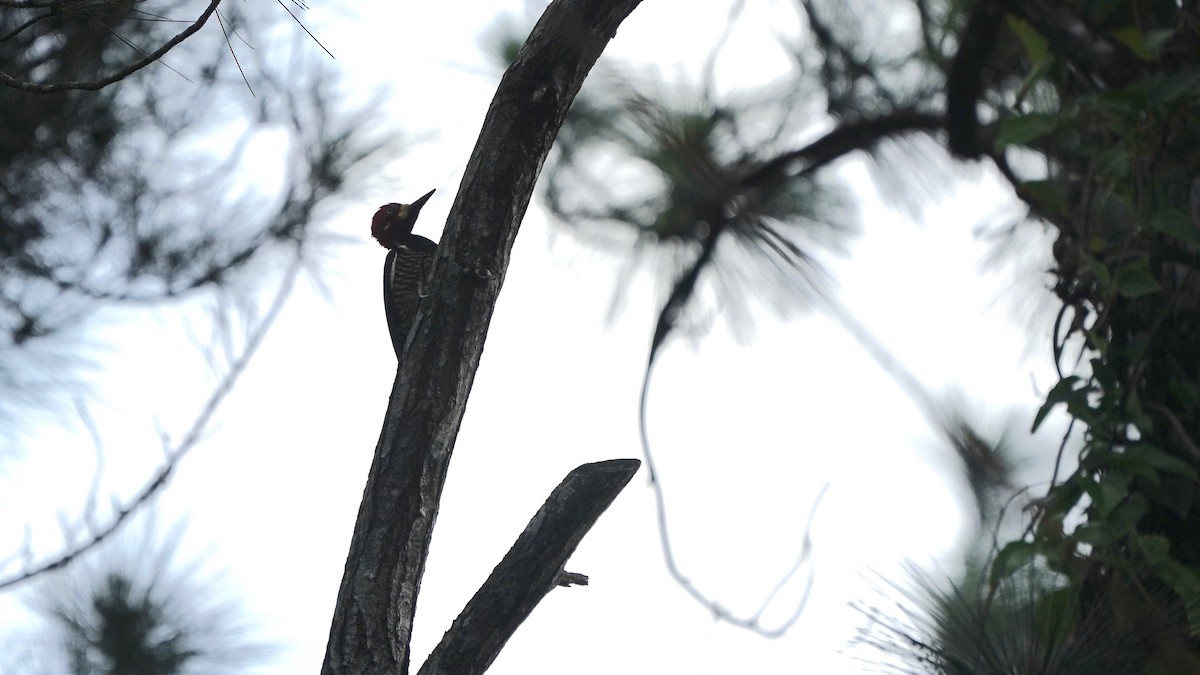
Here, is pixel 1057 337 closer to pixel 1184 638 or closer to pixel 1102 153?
pixel 1102 153

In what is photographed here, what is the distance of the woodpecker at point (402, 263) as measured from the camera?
3629mm

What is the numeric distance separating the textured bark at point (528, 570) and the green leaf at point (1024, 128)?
862 millimetres

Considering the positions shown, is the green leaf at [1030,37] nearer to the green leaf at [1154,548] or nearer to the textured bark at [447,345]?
the green leaf at [1154,548]

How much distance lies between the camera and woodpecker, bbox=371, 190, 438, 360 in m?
3.63

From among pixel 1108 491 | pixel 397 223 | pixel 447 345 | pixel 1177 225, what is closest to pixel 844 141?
pixel 1177 225

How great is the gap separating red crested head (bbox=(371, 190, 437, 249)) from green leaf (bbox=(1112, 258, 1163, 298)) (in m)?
3.11

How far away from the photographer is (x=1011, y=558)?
958 millimetres

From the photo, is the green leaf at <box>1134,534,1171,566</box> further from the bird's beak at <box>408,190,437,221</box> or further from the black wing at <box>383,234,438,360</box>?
the bird's beak at <box>408,190,437,221</box>

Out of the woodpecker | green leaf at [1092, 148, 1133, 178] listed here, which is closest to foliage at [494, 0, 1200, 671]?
green leaf at [1092, 148, 1133, 178]

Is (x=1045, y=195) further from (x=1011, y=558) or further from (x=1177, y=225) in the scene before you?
(x=1011, y=558)

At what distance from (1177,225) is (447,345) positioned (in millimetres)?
995

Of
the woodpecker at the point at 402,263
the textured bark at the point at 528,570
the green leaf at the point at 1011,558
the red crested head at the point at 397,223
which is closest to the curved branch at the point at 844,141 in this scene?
the green leaf at the point at 1011,558

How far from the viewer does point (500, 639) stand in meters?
1.57

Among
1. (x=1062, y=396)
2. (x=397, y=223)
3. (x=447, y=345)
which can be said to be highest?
(x=397, y=223)
